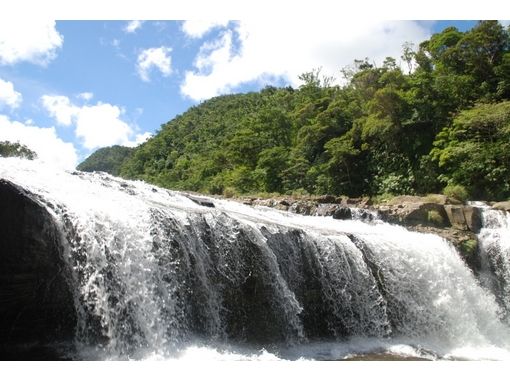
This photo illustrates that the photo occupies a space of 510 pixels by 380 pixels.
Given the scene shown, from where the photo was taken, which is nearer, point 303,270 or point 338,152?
point 303,270

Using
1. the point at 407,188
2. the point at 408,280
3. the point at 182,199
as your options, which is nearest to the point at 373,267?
the point at 408,280

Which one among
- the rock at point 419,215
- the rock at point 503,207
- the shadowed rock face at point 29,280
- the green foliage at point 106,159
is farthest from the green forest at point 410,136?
the green foliage at point 106,159

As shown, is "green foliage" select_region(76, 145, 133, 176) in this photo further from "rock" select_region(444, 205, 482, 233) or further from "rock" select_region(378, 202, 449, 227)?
"rock" select_region(444, 205, 482, 233)

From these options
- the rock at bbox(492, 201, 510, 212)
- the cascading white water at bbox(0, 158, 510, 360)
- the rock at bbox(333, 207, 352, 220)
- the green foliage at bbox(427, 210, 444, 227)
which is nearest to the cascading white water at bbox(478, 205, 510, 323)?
the cascading white water at bbox(0, 158, 510, 360)

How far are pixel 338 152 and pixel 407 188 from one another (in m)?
4.92

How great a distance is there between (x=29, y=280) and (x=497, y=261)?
14.5m

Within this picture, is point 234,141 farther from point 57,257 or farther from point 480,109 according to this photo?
point 57,257

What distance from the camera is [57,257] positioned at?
7617 millimetres

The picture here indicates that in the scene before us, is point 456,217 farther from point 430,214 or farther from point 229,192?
point 229,192

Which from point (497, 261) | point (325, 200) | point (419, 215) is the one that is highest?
point (325, 200)

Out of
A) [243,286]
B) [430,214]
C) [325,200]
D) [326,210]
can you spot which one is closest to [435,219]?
[430,214]

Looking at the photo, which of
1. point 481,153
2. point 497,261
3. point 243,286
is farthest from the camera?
point 481,153

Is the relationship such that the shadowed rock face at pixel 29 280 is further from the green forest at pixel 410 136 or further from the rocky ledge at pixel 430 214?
the green forest at pixel 410 136

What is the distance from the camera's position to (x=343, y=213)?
714 inches
